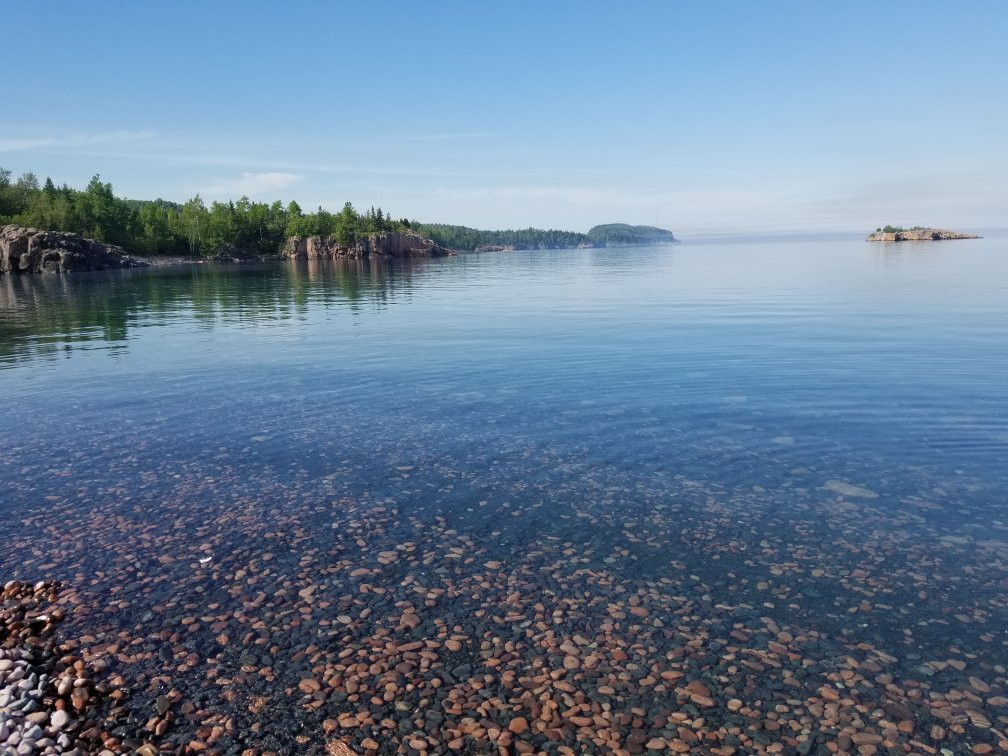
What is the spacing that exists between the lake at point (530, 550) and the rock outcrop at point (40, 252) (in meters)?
156

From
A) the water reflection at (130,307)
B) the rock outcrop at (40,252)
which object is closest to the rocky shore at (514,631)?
the water reflection at (130,307)

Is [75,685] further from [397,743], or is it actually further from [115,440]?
[115,440]

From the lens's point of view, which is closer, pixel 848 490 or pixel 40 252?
pixel 848 490

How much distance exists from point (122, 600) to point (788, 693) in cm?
1130

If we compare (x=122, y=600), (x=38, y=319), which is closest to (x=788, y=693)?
(x=122, y=600)

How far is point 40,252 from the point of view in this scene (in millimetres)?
158125

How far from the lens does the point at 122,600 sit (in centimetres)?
1149

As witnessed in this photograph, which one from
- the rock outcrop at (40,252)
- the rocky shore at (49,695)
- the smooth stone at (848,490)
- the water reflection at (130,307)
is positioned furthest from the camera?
the rock outcrop at (40,252)

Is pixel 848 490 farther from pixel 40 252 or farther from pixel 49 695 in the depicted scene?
pixel 40 252

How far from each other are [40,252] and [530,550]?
189 metres

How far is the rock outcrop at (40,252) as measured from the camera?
157 meters

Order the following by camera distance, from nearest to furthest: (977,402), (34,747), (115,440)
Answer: (34,747), (115,440), (977,402)

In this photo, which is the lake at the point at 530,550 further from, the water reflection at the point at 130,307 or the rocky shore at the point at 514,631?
the water reflection at the point at 130,307

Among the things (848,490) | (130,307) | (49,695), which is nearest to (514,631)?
(49,695)
